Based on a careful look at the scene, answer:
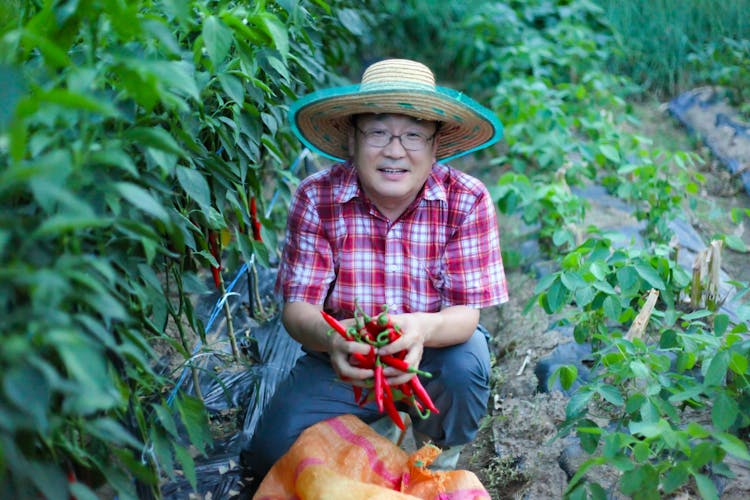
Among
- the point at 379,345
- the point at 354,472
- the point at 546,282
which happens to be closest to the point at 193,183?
the point at 379,345

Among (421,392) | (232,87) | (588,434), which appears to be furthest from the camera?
(588,434)

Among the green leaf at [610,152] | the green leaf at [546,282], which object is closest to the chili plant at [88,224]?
the green leaf at [546,282]

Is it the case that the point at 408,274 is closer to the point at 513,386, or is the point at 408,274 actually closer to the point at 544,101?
the point at 513,386

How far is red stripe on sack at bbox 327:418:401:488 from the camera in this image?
1988mm

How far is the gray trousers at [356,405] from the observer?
6.95 ft

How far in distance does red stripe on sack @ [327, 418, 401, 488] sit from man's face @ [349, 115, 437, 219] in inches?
25.2

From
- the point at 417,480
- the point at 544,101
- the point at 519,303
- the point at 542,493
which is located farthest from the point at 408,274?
the point at 544,101

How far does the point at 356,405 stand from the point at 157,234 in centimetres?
88

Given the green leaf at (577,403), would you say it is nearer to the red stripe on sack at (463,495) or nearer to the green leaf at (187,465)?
the red stripe on sack at (463,495)

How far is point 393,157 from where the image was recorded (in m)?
2.05

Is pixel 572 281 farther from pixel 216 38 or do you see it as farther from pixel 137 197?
pixel 137 197

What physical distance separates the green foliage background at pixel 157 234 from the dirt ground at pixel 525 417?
19 centimetres

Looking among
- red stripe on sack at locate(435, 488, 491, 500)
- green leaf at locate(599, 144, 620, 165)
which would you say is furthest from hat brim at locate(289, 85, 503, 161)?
green leaf at locate(599, 144, 620, 165)

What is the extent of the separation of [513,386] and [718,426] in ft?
3.01
